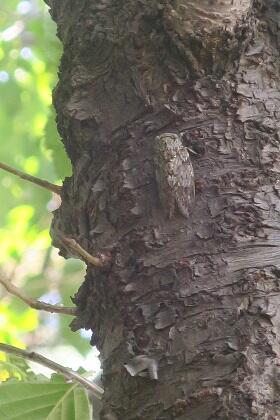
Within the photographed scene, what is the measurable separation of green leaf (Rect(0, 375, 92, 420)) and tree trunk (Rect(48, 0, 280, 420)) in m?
0.16

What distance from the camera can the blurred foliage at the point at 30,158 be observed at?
180 centimetres

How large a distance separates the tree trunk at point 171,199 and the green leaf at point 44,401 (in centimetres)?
16

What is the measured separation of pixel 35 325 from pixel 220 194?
2272 mm

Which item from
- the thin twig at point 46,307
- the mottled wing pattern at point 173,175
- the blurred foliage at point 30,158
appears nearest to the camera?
the mottled wing pattern at point 173,175

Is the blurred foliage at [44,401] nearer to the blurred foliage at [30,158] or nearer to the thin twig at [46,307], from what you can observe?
the thin twig at [46,307]

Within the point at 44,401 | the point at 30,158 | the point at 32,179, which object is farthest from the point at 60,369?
the point at 30,158

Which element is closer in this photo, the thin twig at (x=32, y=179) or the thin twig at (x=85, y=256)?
the thin twig at (x=85, y=256)

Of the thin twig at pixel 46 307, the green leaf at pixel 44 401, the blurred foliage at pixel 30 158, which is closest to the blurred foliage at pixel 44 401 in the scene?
the green leaf at pixel 44 401

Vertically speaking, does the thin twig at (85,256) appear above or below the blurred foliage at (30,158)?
below

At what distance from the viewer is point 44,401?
101 cm

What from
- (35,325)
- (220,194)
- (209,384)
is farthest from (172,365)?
(35,325)

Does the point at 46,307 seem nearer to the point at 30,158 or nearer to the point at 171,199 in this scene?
the point at 171,199

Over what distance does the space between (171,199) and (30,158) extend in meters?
1.57

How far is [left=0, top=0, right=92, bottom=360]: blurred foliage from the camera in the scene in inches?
71.0
